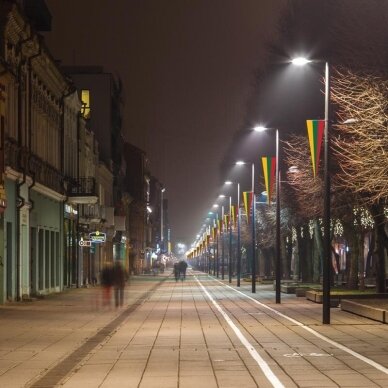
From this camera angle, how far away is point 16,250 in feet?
126

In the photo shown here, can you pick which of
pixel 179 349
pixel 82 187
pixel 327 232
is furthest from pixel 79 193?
pixel 179 349

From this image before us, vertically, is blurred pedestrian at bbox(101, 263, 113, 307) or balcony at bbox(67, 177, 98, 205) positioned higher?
balcony at bbox(67, 177, 98, 205)

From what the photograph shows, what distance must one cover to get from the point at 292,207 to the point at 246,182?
27437 mm

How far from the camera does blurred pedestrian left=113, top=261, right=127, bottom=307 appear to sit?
33.9m

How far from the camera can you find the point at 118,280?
34781 millimetres

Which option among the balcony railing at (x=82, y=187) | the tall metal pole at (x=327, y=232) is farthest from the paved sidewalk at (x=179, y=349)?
the balcony railing at (x=82, y=187)

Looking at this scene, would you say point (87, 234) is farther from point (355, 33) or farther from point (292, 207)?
point (355, 33)

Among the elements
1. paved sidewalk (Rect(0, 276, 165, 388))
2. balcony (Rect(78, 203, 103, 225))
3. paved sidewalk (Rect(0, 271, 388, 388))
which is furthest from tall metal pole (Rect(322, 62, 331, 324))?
balcony (Rect(78, 203, 103, 225))

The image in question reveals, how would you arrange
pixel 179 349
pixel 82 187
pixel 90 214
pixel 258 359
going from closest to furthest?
pixel 258 359 → pixel 179 349 → pixel 82 187 → pixel 90 214

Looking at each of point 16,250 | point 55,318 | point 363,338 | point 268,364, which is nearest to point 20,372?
point 268,364

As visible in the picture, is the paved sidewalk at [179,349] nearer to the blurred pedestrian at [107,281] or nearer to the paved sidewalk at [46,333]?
the paved sidewalk at [46,333]

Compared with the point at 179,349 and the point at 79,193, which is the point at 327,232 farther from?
the point at 79,193

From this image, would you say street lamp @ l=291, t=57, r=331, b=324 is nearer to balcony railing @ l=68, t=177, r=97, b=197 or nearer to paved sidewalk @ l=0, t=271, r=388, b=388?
paved sidewalk @ l=0, t=271, r=388, b=388

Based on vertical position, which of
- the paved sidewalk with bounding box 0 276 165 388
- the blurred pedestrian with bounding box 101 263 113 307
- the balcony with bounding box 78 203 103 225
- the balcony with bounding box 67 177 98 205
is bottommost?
the paved sidewalk with bounding box 0 276 165 388
